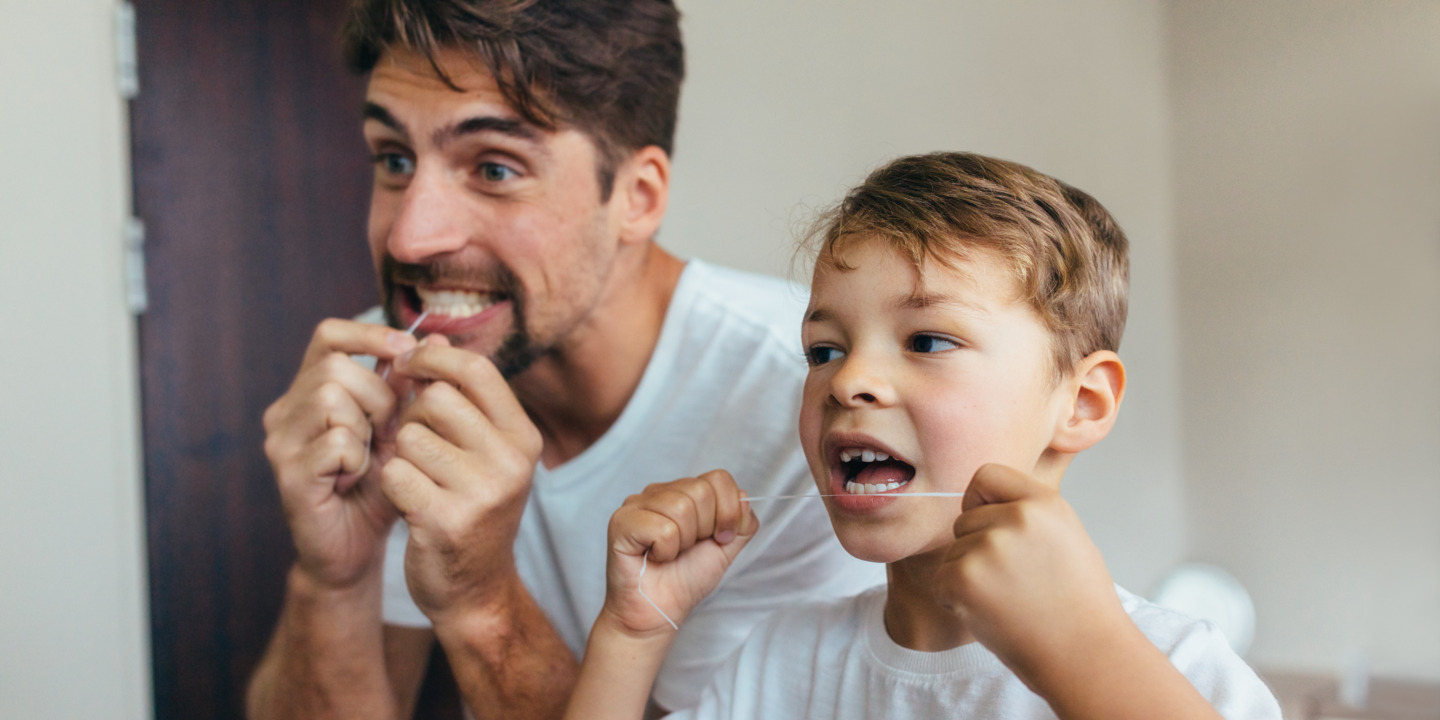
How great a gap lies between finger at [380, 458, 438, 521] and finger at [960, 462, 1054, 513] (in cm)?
56

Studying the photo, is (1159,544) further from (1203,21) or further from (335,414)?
(335,414)

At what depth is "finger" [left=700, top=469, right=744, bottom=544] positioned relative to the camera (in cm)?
84

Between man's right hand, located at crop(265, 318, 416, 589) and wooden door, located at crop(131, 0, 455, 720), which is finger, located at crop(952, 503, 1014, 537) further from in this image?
wooden door, located at crop(131, 0, 455, 720)

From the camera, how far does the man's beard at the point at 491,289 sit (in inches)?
45.7

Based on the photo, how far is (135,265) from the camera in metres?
1.50

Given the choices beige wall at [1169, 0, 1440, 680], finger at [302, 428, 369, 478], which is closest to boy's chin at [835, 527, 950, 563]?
finger at [302, 428, 369, 478]

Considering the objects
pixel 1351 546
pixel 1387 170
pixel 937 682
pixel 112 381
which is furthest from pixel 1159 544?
pixel 112 381

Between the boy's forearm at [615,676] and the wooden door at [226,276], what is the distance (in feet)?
3.40

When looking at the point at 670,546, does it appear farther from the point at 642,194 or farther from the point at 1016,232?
the point at 642,194

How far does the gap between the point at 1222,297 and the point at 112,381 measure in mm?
2253

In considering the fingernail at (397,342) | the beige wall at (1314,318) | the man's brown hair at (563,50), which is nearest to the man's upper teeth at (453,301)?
the fingernail at (397,342)

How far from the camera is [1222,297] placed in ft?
7.76

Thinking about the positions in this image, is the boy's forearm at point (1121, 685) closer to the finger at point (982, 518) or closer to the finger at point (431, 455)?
the finger at point (982, 518)

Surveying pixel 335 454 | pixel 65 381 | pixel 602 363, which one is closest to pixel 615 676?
pixel 335 454
